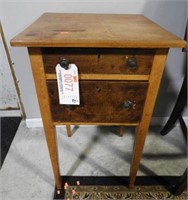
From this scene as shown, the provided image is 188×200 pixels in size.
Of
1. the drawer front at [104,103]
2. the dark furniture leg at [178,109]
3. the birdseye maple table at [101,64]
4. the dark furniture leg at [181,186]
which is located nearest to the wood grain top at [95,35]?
→ the birdseye maple table at [101,64]

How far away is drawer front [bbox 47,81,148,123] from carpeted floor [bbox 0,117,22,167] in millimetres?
693

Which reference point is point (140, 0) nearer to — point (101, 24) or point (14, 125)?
point (101, 24)

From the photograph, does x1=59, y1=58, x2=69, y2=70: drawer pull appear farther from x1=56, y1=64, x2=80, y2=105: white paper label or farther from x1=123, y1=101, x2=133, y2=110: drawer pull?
x1=123, y1=101, x2=133, y2=110: drawer pull

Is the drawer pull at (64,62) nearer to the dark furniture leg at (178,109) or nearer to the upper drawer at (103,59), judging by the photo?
the upper drawer at (103,59)

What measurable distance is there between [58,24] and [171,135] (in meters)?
1.06

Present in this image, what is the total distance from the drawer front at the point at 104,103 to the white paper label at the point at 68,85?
2 centimetres

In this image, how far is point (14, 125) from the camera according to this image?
140 cm

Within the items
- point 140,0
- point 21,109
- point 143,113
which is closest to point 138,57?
point 143,113

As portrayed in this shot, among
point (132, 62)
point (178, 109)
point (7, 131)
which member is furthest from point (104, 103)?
point (7, 131)

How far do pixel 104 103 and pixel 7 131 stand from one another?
37.4 inches

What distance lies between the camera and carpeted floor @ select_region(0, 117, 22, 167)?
123cm

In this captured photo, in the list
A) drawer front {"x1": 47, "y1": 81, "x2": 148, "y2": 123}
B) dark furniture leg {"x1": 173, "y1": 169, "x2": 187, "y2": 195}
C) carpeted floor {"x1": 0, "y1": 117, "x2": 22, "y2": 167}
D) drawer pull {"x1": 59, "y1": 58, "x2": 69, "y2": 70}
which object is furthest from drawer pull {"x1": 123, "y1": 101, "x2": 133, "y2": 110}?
carpeted floor {"x1": 0, "y1": 117, "x2": 22, "y2": 167}

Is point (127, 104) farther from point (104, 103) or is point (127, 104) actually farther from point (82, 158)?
point (82, 158)

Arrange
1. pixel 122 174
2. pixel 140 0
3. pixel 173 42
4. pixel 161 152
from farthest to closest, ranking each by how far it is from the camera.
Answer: pixel 161 152, pixel 122 174, pixel 140 0, pixel 173 42
